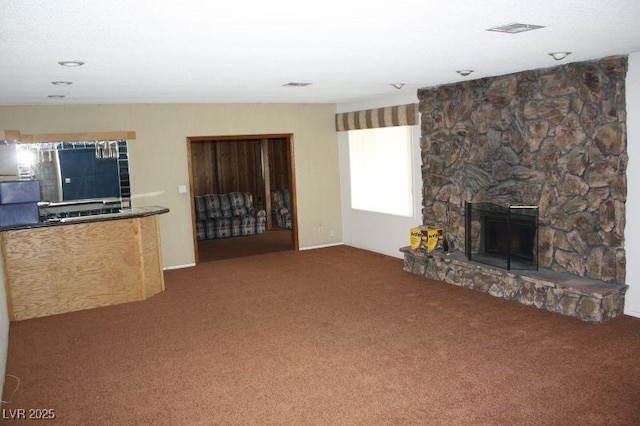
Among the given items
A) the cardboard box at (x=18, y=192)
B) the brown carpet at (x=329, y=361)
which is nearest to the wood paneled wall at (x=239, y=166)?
the brown carpet at (x=329, y=361)

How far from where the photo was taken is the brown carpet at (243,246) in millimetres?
8773

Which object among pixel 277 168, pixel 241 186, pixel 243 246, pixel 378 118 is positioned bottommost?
pixel 243 246

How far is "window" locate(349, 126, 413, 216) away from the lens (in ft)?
25.1

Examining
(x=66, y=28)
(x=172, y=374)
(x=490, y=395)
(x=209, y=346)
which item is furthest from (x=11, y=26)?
(x=490, y=395)

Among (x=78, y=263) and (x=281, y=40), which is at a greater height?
(x=281, y=40)

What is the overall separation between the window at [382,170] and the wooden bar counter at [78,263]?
3.30m

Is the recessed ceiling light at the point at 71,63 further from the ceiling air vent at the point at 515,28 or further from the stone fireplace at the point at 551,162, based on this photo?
the stone fireplace at the point at 551,162

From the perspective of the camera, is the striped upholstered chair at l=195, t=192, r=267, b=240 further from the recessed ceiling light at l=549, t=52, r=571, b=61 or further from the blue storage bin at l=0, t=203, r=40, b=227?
the recessed ceiling light at l=549, t=52, r=571, b=61

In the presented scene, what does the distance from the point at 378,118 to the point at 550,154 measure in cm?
281

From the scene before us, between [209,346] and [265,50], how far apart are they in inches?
97.4

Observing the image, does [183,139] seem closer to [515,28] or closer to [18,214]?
[18,214]

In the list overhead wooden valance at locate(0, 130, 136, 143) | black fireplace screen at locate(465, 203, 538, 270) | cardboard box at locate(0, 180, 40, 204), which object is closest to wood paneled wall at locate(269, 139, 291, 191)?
overhead wooden valance at locate(0, 130, 136, 143)

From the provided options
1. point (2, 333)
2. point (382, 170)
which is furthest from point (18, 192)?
point (382, 170)

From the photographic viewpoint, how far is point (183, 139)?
311 inches
